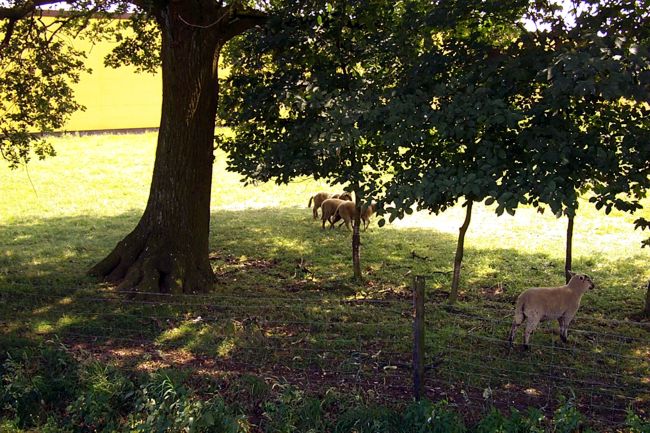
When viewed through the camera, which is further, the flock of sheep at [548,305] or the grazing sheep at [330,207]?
the grazing sheep at [330,207]

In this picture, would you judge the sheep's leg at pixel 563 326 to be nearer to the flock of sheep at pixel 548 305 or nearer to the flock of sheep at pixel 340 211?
the flock of sheep at pixel 548 305

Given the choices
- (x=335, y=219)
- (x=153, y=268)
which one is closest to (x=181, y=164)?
(x=153, y=268)

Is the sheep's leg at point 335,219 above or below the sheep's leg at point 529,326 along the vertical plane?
above

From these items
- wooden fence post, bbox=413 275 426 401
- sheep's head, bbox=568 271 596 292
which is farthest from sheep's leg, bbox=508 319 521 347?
wooden fence post, bbox=413 275 426 401

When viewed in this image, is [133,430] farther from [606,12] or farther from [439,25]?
[606,12]

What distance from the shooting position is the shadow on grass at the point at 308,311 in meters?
6.92

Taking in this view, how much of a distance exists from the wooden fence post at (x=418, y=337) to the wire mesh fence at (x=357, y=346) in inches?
2.6

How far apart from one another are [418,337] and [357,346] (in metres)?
1.44

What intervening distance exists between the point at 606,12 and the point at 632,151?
1.34 m

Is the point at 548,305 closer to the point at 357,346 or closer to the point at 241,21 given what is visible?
the point at 357,346

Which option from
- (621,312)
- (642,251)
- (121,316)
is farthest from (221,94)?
(642,251)

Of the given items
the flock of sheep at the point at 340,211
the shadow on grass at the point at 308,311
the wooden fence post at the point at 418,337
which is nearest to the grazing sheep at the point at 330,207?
the flock of sheep at the point at 340,211

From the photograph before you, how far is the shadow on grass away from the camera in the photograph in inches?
272

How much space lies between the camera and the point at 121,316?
797 centimetres
